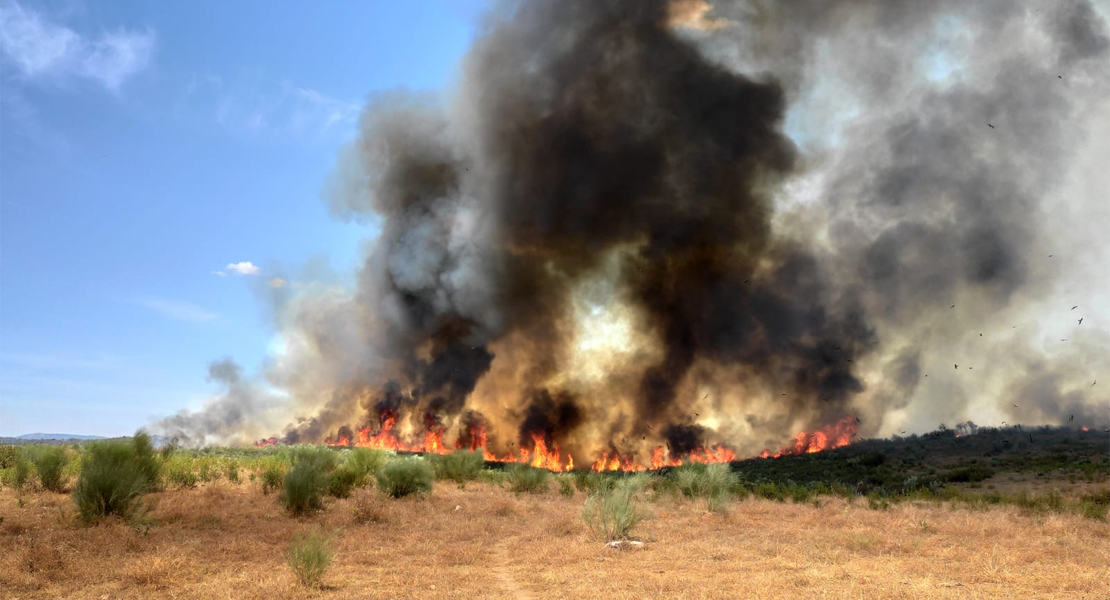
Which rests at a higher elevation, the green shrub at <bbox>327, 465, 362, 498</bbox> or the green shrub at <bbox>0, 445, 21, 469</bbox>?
the green shrub at <bbox>0, 445, 21, 469</bbox>

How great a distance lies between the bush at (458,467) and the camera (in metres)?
28.8

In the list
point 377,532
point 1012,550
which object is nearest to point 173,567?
point 377,532

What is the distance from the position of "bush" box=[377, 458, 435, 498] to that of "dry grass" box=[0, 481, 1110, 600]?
163 centimetres

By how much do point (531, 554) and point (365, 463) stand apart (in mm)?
13108

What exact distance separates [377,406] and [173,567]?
5815 cm

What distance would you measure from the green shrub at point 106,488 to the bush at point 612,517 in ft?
34.3

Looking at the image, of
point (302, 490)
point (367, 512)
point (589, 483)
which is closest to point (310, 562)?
point (367, 512)

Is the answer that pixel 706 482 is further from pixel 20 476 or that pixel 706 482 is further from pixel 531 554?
pixel 20 476

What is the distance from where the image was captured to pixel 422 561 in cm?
1308

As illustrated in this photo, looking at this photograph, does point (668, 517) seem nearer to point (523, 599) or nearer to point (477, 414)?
point (523, 599)

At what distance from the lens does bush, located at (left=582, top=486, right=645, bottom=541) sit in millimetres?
15195

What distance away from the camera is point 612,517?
15492 mm

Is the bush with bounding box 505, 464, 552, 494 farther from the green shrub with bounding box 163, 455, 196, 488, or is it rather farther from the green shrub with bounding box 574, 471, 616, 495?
the green shrub with bounding box 163, 455, 196, 488

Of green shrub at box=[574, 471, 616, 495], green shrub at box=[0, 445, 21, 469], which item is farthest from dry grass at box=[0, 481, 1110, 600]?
green shrub at box=[0, 445, 21, 469]
